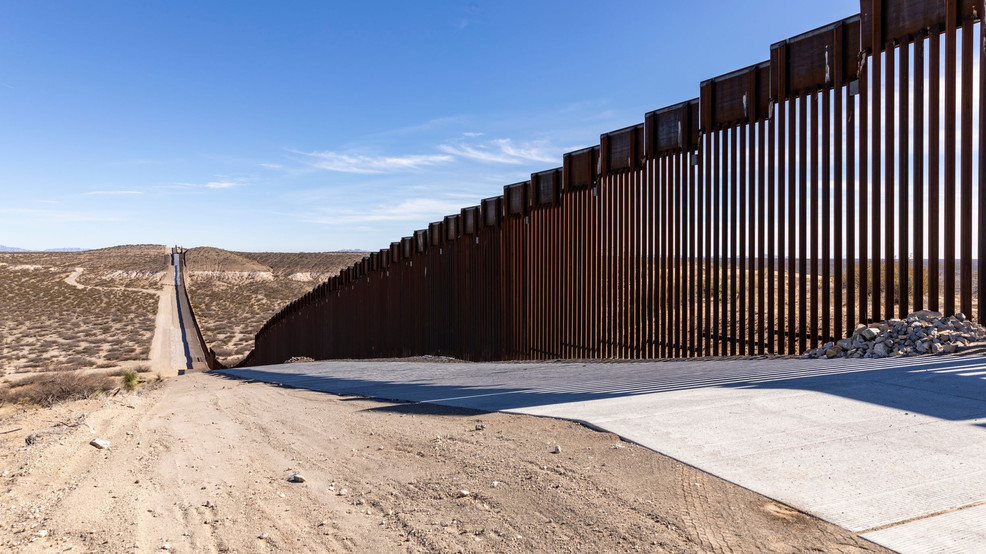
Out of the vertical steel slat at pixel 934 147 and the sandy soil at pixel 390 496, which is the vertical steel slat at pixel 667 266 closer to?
the vertical steel slat at pixel 934 147

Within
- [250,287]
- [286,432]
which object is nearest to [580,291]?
[286,432]

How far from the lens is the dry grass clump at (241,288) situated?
44.9 metres

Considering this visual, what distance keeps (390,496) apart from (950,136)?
24.2 ft

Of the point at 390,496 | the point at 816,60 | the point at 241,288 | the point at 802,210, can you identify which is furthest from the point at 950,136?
the point at 241,288

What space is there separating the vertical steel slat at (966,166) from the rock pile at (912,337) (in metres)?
0.28

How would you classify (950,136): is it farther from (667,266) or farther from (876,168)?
(667,266)

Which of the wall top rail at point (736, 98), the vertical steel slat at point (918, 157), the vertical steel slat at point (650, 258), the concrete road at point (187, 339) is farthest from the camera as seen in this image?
the concrete road at point (187, 339)

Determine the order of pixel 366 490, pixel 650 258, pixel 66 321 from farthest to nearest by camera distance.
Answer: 1. pixel 66 321
2. pixel 650 258
3. pixel 366 490

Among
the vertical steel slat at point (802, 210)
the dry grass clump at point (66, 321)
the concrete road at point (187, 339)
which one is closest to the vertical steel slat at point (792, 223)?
the vertical steel slat at point (802, 210)

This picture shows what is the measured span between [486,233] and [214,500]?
43.7 ft

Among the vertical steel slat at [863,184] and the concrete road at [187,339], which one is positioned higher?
the vertical steel slat at [863,184]

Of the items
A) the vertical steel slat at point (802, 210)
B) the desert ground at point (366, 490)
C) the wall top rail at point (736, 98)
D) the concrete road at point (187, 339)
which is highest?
the wall top rail at point (736, 98)

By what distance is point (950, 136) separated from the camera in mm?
6844

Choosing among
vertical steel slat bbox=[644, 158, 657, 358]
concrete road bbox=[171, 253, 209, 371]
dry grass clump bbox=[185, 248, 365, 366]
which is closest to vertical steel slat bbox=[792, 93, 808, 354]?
vertical steel slat bbox=[644, 158, 657, 358]
